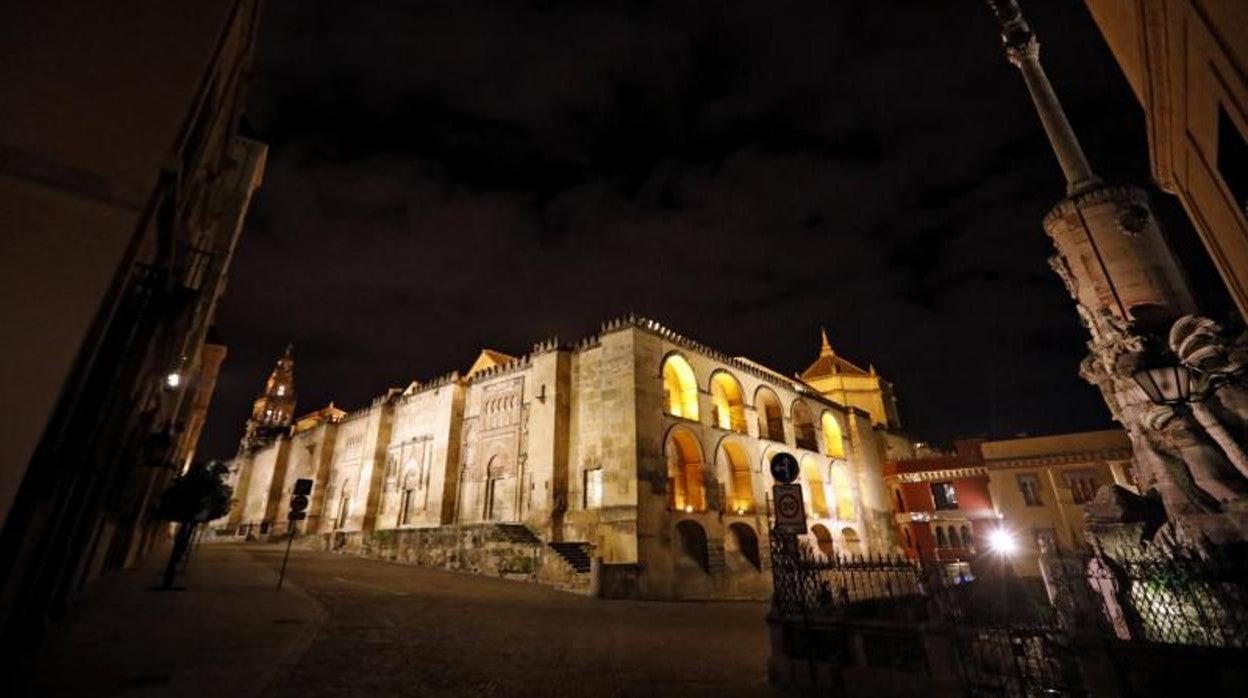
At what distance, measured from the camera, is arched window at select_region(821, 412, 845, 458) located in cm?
3538

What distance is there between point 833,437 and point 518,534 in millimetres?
24581

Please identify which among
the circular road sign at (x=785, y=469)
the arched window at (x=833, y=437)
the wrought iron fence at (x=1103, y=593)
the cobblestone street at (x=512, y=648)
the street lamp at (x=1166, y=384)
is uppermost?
the arched window at (x=833, y=437)

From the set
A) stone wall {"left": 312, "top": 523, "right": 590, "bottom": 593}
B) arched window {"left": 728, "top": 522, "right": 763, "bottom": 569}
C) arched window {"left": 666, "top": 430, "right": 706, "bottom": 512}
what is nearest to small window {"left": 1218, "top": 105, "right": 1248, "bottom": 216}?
stone wall {"left": 312, "top": 523, "right": 590, "bottom": 593}

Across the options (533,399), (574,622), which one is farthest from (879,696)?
(533,399)

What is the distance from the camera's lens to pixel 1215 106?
15.5ft

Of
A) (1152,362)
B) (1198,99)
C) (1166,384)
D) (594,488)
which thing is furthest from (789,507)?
(594,488)

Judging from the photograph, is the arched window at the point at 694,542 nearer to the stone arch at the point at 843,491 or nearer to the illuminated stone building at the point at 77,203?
the stone arch at the point at 843,491

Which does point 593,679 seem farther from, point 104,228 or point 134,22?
point 134,22

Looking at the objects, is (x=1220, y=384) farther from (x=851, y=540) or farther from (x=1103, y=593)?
(x=851, y=540)

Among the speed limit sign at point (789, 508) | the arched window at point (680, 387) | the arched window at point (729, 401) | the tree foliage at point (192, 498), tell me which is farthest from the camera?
the arched window at point (729, 401)

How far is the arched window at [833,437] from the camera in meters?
35.4

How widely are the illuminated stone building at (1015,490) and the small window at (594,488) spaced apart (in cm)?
1510

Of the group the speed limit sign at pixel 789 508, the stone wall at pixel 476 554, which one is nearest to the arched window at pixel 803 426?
the stone wall at pixel 476 554

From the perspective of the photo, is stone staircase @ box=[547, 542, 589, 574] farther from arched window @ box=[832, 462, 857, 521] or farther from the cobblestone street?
arched window @ box=[832, 462, 857, 521]
